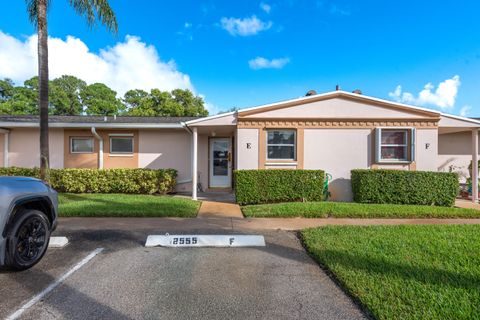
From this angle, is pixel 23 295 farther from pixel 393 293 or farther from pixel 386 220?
pixel 386 220

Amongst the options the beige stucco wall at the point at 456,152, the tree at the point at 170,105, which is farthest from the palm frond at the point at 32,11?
the tree at the point at 170,105

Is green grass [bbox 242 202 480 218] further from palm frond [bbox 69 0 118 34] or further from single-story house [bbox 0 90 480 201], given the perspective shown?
palm frond [bbox 69 0 118 34]

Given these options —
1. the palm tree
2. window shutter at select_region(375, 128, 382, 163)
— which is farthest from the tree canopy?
window shutter at select_region(375, 128, 382, 163)

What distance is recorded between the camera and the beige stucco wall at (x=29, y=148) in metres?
11.0

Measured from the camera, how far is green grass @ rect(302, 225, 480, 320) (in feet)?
8.50

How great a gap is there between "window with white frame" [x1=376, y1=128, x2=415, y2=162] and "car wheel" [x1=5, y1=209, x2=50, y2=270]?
30.0ft

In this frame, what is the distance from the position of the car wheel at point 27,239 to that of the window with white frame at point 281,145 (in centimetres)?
664

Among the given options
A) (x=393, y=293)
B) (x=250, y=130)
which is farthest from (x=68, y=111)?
(x=393, y=293)

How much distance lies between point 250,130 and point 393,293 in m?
6.77

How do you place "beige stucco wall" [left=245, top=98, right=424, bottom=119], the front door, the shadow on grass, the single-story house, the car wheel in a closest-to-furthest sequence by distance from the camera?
the shadow on grass
the car wheel
the single-story house
"beige stucco wall" [left=245, top=98, right=424, bottom=119]
the front door

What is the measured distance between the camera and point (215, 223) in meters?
5.97

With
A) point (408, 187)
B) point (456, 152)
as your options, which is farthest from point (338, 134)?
point (456, 152)

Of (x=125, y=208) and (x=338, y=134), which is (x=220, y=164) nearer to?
(x=338, y=134)

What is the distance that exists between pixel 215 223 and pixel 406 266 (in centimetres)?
372
